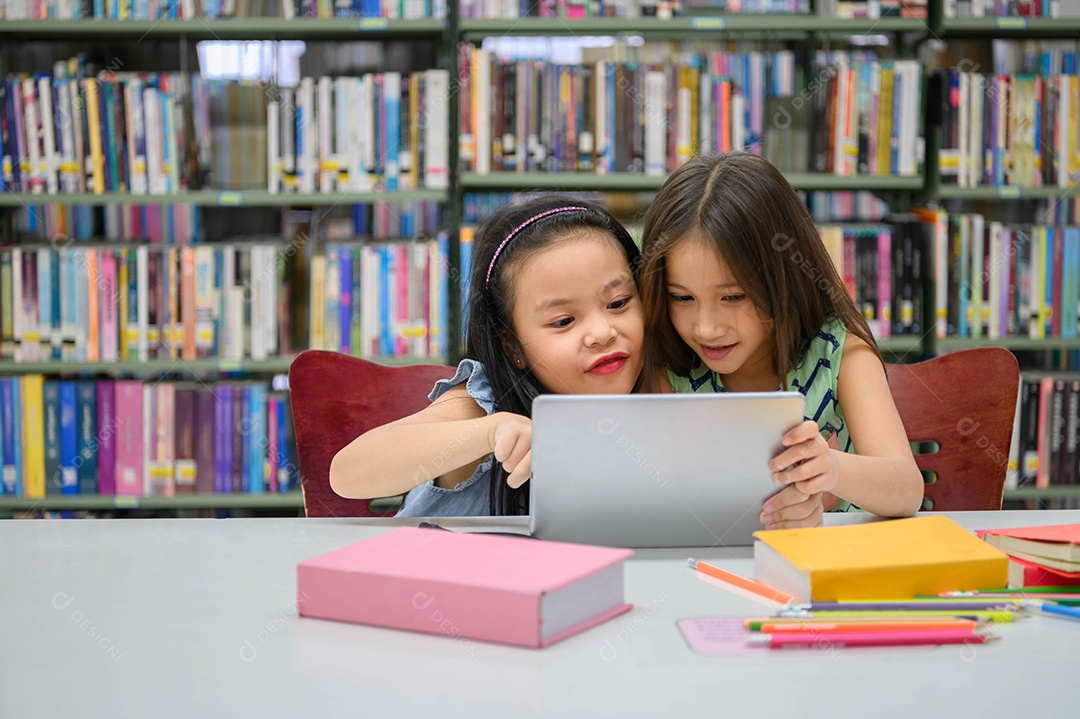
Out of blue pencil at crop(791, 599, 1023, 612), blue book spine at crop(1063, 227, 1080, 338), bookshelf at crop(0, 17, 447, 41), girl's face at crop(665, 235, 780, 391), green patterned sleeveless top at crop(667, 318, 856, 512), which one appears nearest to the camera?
blue pencil at crop(791, 599, 1023, 612)

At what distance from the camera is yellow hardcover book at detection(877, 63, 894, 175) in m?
2.48

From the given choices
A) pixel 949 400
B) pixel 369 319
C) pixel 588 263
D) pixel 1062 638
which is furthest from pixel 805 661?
pixel 369 319

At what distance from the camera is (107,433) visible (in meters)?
2.50

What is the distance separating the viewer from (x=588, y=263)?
1231 mm

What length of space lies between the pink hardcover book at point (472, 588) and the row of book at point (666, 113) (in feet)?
5.89

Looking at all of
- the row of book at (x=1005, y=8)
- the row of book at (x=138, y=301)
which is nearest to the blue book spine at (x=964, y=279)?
the row of book at (x=1005, y=8)

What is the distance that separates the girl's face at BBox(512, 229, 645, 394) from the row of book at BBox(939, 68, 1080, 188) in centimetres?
158

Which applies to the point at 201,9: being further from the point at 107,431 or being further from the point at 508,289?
the point at 508,289

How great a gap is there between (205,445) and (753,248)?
67.9 inches

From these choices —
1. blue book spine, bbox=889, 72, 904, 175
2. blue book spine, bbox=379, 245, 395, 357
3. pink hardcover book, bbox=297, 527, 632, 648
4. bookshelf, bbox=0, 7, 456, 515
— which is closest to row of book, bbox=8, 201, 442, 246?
bookshelf, bbox=0, 7, 456, 515

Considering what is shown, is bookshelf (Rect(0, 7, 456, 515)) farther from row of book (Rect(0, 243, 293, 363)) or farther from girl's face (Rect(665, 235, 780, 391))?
girl's face (Rect(665, 235, 780, 391))

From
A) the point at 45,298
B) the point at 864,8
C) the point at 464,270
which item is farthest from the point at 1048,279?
the point at 45,298

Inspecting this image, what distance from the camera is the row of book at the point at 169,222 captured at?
106 inches

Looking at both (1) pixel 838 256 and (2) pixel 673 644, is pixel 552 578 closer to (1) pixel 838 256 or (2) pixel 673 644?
(2) pixel 673 644
